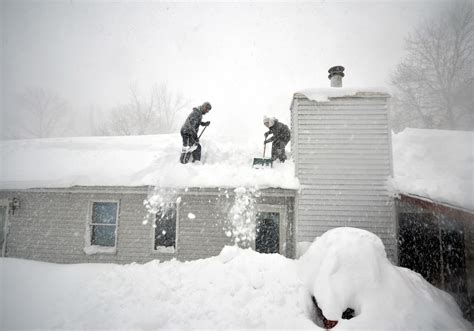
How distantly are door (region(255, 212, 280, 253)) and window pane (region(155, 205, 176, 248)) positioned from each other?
2.68 meters

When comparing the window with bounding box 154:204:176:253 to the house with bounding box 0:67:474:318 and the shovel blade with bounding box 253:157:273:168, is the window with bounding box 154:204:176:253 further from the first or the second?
the shovel blade with bounding box 253:157:273:168

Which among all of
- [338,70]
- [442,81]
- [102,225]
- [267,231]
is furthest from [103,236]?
[442,81]

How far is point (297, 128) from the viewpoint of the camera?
7691 millimetres

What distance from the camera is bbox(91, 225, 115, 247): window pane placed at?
8.52m

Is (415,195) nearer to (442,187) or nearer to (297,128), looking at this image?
(442,187)

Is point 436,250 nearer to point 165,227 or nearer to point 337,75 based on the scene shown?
point 337,75

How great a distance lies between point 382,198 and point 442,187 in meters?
2.22

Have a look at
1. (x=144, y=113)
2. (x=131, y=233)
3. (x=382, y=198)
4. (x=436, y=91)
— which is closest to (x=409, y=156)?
(x=382, y=198)

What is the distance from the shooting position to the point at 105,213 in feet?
28.3

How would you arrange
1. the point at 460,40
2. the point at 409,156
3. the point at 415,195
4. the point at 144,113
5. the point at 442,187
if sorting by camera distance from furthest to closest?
the point at 144,113, the point at 460,40, the point at 409,156, the point at 415,195, the point at 442,187

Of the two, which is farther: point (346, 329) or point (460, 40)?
point (460, 40)

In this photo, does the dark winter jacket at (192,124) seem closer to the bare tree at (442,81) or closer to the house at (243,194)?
the house at (243,194)

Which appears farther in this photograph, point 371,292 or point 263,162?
point 263,162

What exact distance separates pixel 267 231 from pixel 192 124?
4156 millimetres
